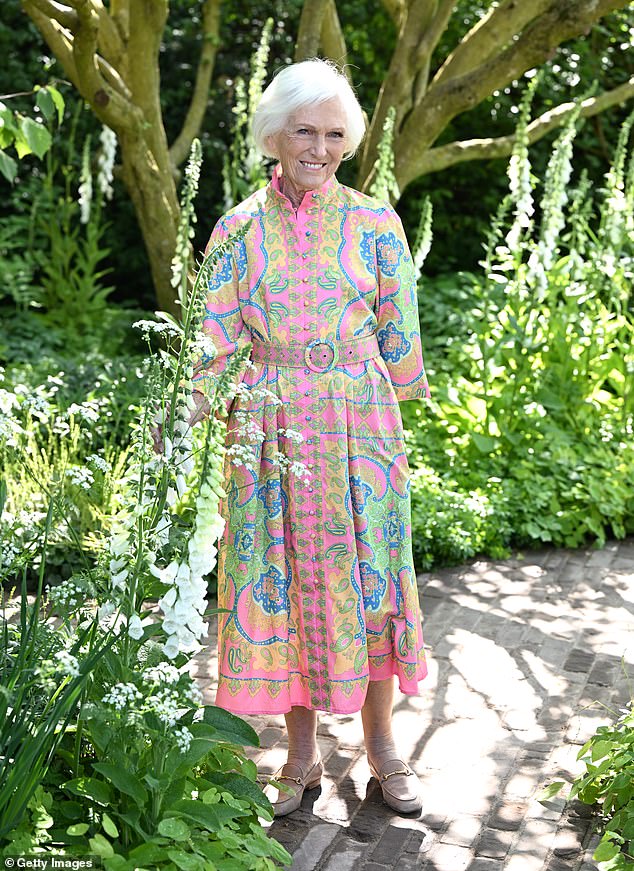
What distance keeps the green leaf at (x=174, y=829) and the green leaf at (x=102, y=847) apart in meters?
0.11

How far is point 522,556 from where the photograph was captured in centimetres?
509

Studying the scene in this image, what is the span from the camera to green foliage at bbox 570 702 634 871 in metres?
2.75

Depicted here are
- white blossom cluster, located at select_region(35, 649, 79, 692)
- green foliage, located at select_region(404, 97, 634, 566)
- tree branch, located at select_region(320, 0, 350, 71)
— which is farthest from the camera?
tree branch, located at select_region(320, 0, 350, 71)

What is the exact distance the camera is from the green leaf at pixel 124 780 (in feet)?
7.81

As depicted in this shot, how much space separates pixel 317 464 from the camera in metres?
3.04

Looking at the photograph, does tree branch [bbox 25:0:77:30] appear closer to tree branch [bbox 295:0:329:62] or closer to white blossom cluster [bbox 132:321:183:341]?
tree branch [bbox 295:0:329:62]

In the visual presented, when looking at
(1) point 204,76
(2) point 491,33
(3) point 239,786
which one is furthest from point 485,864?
(1) point 204,76

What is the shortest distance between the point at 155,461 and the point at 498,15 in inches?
Answer: 175

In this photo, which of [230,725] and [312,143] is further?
[312,143]

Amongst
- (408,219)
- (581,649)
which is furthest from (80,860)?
(408,219)

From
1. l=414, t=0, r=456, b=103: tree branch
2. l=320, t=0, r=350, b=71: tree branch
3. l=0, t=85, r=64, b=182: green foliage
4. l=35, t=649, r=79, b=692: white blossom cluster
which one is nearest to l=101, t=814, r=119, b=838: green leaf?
l=35, t=649, r=79, b=692: white blossom cluster

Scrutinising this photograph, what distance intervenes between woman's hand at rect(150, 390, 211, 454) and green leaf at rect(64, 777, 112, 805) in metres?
0.72

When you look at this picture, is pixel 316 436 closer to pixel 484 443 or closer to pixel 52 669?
pixel 52 669

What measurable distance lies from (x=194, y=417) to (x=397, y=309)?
641 millimetres
